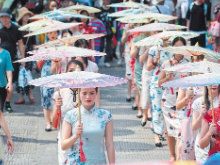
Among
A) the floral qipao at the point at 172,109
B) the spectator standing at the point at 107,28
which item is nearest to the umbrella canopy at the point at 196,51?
the floral qipao at the point at 172,109

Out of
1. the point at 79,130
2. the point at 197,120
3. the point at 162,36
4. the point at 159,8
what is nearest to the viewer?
the point at 79,130

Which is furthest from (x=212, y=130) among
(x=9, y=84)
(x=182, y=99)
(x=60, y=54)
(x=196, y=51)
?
(x=9, y=84)

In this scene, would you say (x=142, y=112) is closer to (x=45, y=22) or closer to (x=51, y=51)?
(x=45, y=22)

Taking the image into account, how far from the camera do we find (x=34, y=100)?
12.4 meters

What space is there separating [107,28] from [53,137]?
685cm

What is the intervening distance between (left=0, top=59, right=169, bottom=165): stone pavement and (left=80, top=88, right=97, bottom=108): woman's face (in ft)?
9.93

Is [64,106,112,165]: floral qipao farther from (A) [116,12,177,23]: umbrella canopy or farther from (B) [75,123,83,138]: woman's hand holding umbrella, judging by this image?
(A) [116,12,177,23]: umbrella canopy

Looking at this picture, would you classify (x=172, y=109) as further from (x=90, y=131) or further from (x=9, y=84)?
(x=90, y=131)

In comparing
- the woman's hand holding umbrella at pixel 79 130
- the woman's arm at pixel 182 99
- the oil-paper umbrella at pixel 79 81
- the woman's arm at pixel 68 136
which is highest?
Result: the oil-paper umbrella at pixel 79 81

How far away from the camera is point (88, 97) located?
5.37m

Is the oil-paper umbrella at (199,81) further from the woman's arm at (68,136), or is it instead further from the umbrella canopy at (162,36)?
the umbrella canopy at (162,36)

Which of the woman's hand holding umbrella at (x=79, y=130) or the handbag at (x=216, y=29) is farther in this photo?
the handbag at (x=216, y=29)

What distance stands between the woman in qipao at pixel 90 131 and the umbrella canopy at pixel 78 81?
24cm

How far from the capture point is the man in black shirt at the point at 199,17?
15789mm
